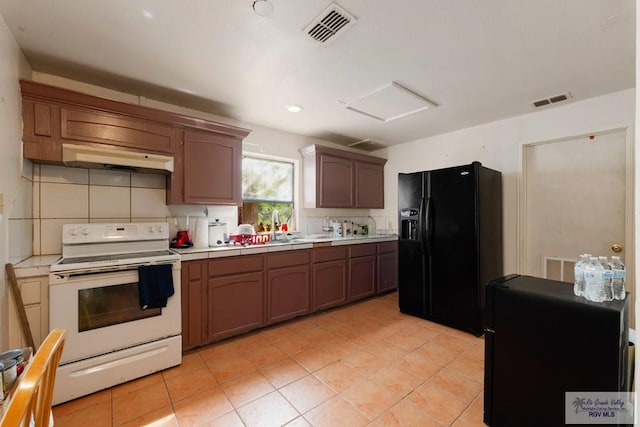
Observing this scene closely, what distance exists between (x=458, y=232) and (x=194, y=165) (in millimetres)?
2701

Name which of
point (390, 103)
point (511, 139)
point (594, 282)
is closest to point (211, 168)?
point (390, 103)

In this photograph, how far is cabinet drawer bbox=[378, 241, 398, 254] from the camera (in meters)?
3.88

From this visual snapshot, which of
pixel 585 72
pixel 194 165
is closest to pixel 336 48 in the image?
pixel 194 165

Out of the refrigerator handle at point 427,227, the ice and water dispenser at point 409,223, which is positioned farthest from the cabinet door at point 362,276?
the refrigerator handle at point 427,227

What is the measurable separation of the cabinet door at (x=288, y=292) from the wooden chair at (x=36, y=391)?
6.44ft

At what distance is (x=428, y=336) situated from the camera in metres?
2.67

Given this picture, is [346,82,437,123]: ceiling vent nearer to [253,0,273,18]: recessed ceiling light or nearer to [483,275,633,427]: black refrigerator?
[253,0,273,18]: recessed ceiling light

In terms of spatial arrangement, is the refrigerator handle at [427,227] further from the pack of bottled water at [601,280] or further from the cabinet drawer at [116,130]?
the cabinet drawer at [116,130]

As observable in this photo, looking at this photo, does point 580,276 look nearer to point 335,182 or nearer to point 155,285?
point 155,285

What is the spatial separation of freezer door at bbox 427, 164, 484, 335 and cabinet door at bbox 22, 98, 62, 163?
3295 millimetres

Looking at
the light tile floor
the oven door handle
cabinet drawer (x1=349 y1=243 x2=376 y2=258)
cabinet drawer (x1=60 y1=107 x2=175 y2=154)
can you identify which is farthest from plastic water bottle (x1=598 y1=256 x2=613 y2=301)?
cabinet drawer (x1=60 y1=107 x2=175 y2=154)

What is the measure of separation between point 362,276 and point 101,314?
8.96 ft

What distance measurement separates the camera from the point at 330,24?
5.40ft

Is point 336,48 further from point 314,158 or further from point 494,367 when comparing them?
point 494,367
